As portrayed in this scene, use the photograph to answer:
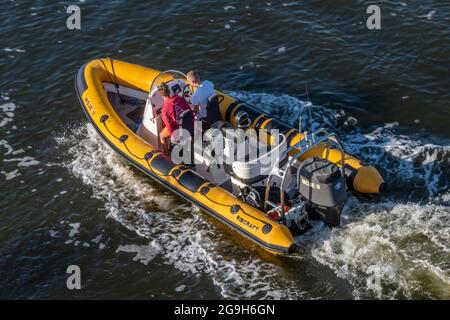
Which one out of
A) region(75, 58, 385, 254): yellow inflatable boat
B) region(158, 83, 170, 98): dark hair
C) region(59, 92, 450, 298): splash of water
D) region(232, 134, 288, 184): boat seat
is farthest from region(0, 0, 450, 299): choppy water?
region(158, 83, 170, 98): dark hair

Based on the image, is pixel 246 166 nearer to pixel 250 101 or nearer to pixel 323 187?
pixel 323 187

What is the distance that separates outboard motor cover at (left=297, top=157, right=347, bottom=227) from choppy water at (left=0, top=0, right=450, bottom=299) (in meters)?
0.73

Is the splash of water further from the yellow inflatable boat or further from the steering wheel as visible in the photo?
the steering wheel

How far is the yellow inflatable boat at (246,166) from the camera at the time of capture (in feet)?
33.9

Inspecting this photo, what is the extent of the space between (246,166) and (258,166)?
23cm

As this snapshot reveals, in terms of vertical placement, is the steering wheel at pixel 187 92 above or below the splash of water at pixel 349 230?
above

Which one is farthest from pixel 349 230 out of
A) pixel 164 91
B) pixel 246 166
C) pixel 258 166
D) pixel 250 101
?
pixel 250 101

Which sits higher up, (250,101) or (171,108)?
(171,108)

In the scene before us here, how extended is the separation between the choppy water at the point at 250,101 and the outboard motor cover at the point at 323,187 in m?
0.73

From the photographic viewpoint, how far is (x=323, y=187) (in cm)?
1005

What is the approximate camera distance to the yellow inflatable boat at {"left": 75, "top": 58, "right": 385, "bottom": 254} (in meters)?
10.3

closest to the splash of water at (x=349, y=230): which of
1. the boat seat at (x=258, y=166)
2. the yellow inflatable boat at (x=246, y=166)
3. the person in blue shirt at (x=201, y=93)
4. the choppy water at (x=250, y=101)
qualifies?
the choppy water at (x=250, y=101)

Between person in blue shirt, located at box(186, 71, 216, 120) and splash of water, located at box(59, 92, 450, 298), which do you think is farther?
person in blue shirt, located at box(186, 71, 216, 120)

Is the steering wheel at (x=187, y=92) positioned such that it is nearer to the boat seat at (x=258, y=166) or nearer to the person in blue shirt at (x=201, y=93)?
the person in blue shirt at (x=201, y=93)
